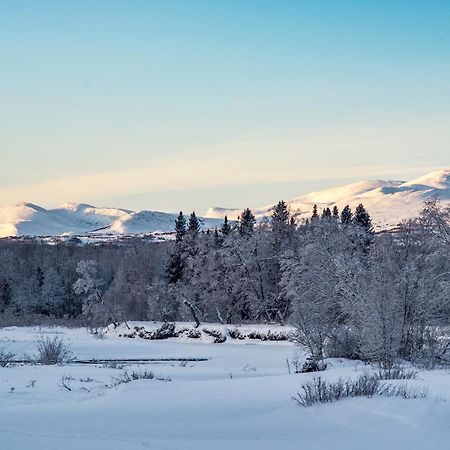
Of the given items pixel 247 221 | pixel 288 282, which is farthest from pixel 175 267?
pixel 288 282

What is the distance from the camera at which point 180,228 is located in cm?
6378

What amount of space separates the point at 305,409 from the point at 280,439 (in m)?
1.31

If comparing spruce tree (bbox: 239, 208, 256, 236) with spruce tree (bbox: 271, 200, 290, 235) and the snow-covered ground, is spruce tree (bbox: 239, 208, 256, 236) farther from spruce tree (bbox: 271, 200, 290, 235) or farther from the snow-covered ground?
the snow-covered ground

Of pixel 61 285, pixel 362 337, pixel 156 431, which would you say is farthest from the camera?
pixel 61 285

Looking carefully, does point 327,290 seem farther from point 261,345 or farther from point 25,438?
point 25,438

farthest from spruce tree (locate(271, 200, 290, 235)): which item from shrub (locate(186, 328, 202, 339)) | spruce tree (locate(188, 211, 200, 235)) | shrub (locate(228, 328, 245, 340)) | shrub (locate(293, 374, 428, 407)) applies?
shrub (locate(293, 374, 428, 407))

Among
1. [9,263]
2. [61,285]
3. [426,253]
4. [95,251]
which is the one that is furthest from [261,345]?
[95,251]

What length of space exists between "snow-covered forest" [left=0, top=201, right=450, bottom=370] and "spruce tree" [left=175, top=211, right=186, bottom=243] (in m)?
0.14

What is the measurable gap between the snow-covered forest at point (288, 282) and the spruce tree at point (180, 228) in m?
0.14

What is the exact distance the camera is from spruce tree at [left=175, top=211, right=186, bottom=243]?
62503 mm

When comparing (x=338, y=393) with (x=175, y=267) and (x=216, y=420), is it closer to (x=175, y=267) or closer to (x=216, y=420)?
(x=216, y=420)

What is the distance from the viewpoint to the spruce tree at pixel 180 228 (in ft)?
205

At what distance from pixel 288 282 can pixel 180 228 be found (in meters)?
21.3

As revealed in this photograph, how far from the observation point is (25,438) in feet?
20.0
